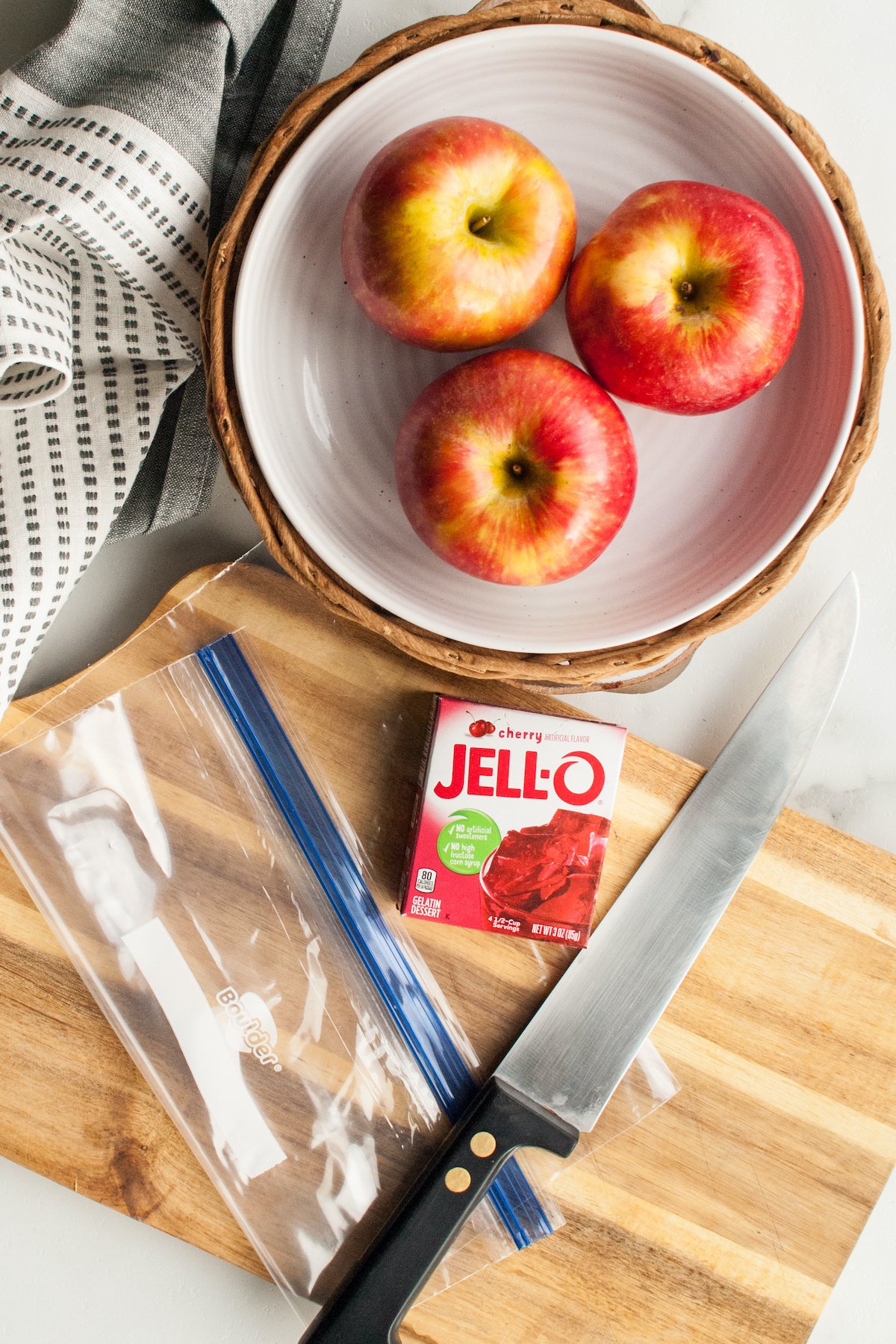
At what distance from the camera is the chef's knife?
69 centimetres

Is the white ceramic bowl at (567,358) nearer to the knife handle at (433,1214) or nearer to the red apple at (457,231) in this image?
the red apple at (457,231)

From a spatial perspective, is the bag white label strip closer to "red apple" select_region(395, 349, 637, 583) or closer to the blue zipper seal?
the blue zipper seal

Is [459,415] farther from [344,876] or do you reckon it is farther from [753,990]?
[753,990]

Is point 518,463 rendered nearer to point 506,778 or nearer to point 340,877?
point 506,778

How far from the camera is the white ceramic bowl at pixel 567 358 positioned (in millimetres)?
601

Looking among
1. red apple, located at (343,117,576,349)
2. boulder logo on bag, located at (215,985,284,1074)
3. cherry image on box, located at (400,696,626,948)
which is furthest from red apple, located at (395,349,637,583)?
boulder logo on bag, located at (215,985,284,1074)

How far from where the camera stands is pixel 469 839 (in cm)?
68

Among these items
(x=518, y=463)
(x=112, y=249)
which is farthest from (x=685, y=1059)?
(x=112, y=249)

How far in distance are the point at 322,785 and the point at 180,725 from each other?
0.12m

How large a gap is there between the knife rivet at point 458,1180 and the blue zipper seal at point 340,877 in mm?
47

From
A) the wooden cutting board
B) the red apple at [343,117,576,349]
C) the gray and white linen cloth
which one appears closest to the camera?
the red apple at [343,117,576,349]

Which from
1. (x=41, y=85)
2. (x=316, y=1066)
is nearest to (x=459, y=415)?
(x=41, y=85)

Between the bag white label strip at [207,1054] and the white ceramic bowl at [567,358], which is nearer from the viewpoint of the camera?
the white ceramic bowl at [567,358]

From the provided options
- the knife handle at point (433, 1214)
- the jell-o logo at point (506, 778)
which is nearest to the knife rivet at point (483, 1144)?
the knife handle at point (433, 1214)
